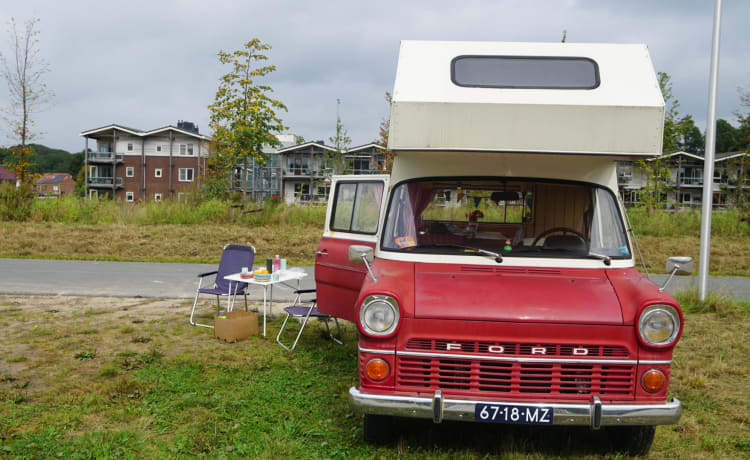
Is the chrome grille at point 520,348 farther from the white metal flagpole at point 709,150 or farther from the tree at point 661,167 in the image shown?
the tree at point 661,167

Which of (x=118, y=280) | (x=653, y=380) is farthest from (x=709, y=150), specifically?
(x=118, y=280)

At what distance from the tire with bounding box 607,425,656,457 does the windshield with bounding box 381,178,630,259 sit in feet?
4.13

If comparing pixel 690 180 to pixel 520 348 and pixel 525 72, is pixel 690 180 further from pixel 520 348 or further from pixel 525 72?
pixel 520 348

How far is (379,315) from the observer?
3.92 metres

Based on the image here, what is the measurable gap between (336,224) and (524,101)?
308 cm

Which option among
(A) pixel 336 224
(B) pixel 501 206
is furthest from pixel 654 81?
(A) pixel 336 224

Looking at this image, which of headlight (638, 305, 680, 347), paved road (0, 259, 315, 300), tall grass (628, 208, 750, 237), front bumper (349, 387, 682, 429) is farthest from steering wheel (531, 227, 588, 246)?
tall grass (628, 208, 750, 237)

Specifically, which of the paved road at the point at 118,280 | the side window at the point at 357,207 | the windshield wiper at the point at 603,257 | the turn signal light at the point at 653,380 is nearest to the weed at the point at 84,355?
the side window at the point at 357,207

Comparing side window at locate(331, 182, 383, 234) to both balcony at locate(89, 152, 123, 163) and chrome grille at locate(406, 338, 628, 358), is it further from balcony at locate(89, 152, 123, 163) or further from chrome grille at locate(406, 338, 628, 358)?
balcony at locate(89, 152, 123, 163)

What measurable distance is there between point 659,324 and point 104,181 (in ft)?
212

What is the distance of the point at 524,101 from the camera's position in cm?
440

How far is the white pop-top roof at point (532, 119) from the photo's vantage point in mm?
4305

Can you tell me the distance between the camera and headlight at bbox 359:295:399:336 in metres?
3.89

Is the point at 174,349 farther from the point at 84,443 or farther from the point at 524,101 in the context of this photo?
the point at 524,101
